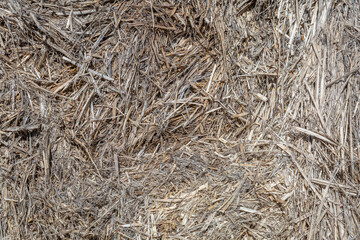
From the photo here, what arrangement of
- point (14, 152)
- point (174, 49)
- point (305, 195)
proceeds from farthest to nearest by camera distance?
1. point (174, 49)
2. point (14, 152)
3. point (305, 195)

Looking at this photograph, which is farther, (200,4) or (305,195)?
(200,4)

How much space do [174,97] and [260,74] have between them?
0.49 m

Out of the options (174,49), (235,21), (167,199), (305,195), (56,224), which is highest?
(235,21)

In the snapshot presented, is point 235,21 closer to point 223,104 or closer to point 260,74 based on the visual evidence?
point 260,74

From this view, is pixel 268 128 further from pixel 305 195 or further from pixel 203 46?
pixel 203 46

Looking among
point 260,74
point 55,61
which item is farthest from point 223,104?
point 55,61

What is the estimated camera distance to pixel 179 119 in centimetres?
192

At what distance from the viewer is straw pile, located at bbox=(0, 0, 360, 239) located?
1697 millimetres

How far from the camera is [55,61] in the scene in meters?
1.89

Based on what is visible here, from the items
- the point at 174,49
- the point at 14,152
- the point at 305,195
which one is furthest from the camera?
the point at 174,49

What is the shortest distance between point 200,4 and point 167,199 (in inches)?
42.4

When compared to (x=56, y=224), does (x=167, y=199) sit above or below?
above

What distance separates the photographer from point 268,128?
1822 mm

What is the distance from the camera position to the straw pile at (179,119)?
1697mm
